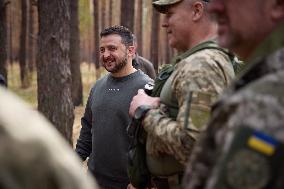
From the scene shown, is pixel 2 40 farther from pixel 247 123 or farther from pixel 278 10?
Result: pixel 247 123

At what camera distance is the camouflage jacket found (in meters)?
1.22

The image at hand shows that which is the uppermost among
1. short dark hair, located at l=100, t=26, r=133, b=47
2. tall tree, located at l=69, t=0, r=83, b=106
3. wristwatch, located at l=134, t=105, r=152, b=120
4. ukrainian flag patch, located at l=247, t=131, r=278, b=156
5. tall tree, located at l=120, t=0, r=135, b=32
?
ukrainian flag patch, located at l=247, t=131, r=278, b=156

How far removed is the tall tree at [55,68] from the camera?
21.6 ft

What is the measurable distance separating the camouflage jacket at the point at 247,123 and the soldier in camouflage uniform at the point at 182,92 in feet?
3.82

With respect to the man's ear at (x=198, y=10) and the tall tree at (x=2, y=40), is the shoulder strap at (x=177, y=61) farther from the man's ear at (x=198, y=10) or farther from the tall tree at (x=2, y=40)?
the tall tree at (x=2, y=40)

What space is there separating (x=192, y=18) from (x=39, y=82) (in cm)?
402

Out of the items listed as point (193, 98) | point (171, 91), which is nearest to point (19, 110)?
point (193, 98)

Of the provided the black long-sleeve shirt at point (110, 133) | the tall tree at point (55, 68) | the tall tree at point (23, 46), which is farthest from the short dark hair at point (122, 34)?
the tall tree at point (23, 46)

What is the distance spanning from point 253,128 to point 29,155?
0.54 meters

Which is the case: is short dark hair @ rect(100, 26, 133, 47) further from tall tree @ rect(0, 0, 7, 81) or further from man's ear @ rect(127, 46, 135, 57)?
tall tree @ rect(0, 0, 7, 81)

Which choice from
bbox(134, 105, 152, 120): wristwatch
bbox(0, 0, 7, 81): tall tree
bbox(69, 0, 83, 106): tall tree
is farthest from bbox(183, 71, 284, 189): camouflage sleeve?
bbox(69, 0, 83, 106): tall tree

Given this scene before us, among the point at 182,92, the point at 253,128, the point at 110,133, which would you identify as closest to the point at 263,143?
the point at 253,128

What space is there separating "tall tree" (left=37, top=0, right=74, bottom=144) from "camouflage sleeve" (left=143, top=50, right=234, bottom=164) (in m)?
3.89

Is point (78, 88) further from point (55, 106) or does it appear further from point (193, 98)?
point (193, 98)
